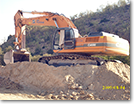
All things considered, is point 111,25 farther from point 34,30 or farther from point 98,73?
point 98,73

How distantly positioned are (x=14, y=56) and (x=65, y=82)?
724 centimetres

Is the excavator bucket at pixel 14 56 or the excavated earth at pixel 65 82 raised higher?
the excavator bucket at pixel 14 56

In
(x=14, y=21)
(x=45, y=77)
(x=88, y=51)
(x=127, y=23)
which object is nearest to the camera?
(x=45, y=77)

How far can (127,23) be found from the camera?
2859cm

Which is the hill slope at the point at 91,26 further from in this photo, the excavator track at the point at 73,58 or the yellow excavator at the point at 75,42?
the excavator track at the point at 73,58

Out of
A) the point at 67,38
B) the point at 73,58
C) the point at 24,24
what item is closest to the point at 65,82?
the point at 73,58

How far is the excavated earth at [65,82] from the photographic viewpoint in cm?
692

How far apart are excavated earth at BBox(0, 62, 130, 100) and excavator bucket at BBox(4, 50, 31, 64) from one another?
3810mm

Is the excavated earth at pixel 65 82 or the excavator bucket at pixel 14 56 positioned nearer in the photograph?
the excavated earth at pixel 65 82

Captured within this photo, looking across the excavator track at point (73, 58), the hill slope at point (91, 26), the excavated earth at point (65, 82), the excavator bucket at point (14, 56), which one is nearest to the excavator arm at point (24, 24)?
the excavator bucket at point (14, 56)

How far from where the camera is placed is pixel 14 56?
44.0ft

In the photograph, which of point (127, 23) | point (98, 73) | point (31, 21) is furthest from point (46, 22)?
point (127, 23)

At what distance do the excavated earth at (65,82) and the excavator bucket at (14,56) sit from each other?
3810mm
